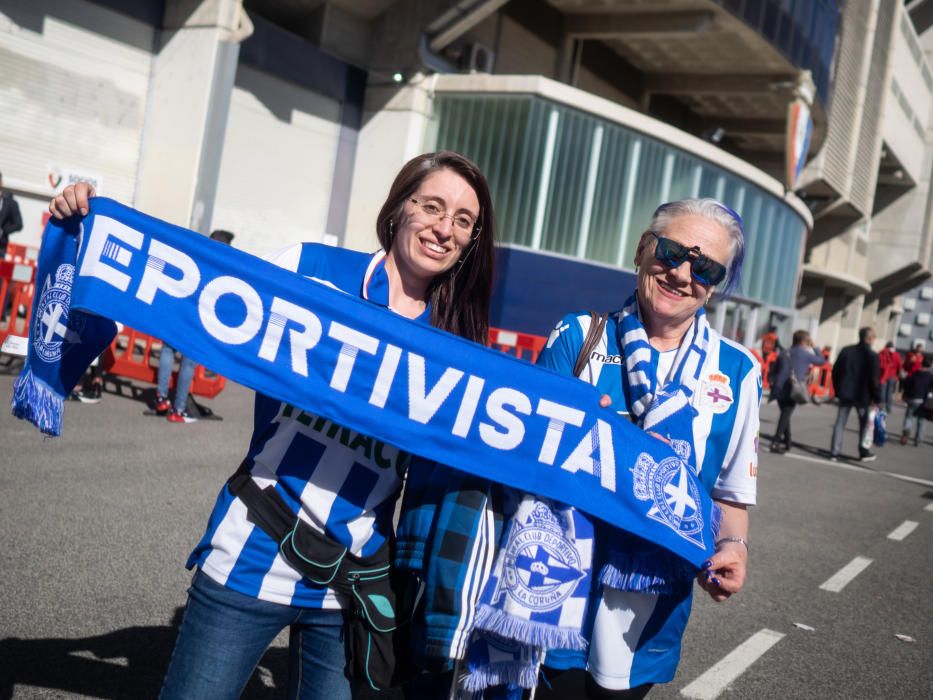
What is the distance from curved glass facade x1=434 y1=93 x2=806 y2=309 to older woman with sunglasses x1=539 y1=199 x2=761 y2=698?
658 inches

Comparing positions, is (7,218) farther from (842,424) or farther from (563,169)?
(842,424)

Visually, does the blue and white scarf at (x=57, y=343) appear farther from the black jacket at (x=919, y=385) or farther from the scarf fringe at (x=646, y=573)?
the black jacket at (x=919, y=385)

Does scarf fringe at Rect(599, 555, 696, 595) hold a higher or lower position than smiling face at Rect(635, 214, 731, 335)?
lower

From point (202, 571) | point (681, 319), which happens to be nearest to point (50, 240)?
point (202, 571)

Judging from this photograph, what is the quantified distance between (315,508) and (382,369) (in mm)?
427

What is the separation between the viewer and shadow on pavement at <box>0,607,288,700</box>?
345 centimetres

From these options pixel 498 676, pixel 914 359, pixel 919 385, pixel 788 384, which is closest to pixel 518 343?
pixel 788 384

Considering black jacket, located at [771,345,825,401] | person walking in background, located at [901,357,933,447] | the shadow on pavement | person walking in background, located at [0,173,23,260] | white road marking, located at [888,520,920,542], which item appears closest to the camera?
the shadow on pavement

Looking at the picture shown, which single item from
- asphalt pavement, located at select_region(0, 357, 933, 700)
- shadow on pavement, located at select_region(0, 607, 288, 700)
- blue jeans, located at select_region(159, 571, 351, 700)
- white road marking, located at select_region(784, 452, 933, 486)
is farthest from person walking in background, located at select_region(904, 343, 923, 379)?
blue jeans, located at select_region(159, 571, 351, 700)

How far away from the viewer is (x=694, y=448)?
2434 mm

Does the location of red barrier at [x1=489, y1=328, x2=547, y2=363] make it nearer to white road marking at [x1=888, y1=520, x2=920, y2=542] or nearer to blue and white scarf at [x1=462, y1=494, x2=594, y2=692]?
white road marking at [x1=888, y1=520, x2=920, y2=542]

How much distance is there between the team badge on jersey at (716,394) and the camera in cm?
244

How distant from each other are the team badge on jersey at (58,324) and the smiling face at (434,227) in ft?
3.09

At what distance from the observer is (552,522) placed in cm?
229
